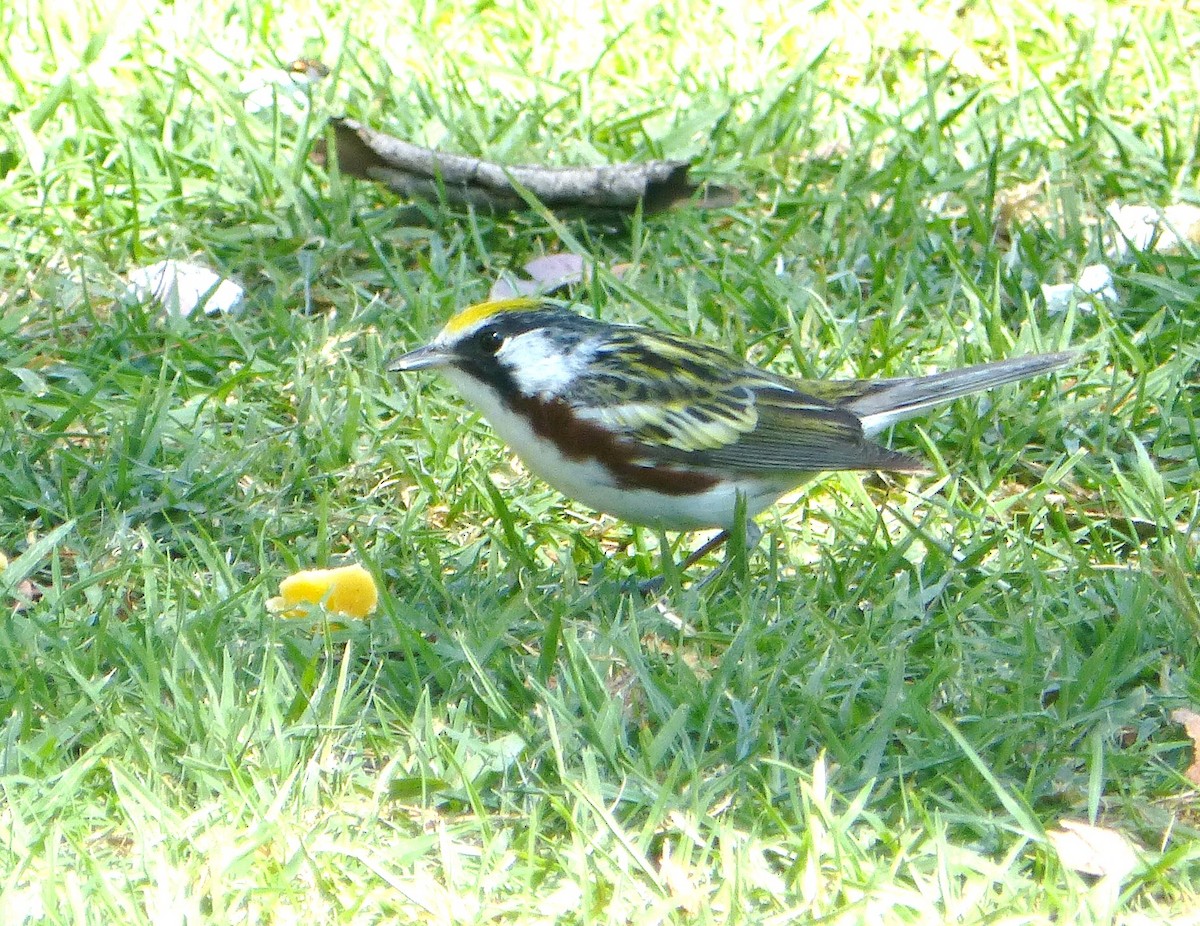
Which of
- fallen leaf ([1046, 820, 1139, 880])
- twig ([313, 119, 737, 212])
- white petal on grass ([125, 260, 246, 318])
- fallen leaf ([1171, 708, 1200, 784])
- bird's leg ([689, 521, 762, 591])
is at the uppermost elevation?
twig ([313, 119, 737, 212])

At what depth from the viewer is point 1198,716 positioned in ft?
13.0

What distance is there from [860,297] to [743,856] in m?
3.03

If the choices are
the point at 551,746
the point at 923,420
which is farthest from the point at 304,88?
the point at 551,746

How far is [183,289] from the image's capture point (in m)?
5.94

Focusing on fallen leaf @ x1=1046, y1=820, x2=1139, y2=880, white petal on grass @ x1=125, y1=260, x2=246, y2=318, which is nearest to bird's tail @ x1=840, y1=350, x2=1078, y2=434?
fallen leaf @ x1=1046, y1=820, x2=1139, y2=880

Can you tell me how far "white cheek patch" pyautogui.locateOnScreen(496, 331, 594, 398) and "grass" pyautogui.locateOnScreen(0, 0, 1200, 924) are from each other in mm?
423

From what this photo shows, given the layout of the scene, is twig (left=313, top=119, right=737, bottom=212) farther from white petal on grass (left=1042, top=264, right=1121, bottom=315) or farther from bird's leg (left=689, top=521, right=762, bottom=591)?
bird's leg (left=689, top=521, right=762, bottom=591)

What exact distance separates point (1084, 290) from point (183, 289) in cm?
315

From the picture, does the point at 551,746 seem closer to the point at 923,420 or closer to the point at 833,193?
the point at 923,420

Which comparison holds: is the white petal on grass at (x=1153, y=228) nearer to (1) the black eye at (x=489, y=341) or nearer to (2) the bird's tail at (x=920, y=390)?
(2) the bird's tail at (x=920, y=390)

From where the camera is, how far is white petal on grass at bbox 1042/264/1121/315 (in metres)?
5.96

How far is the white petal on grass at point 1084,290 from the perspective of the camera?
5.96m

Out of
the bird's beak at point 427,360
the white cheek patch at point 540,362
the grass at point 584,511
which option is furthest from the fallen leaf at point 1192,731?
the bird's beak at point 427,360

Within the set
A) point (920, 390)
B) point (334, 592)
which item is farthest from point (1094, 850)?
point (334, 592)
